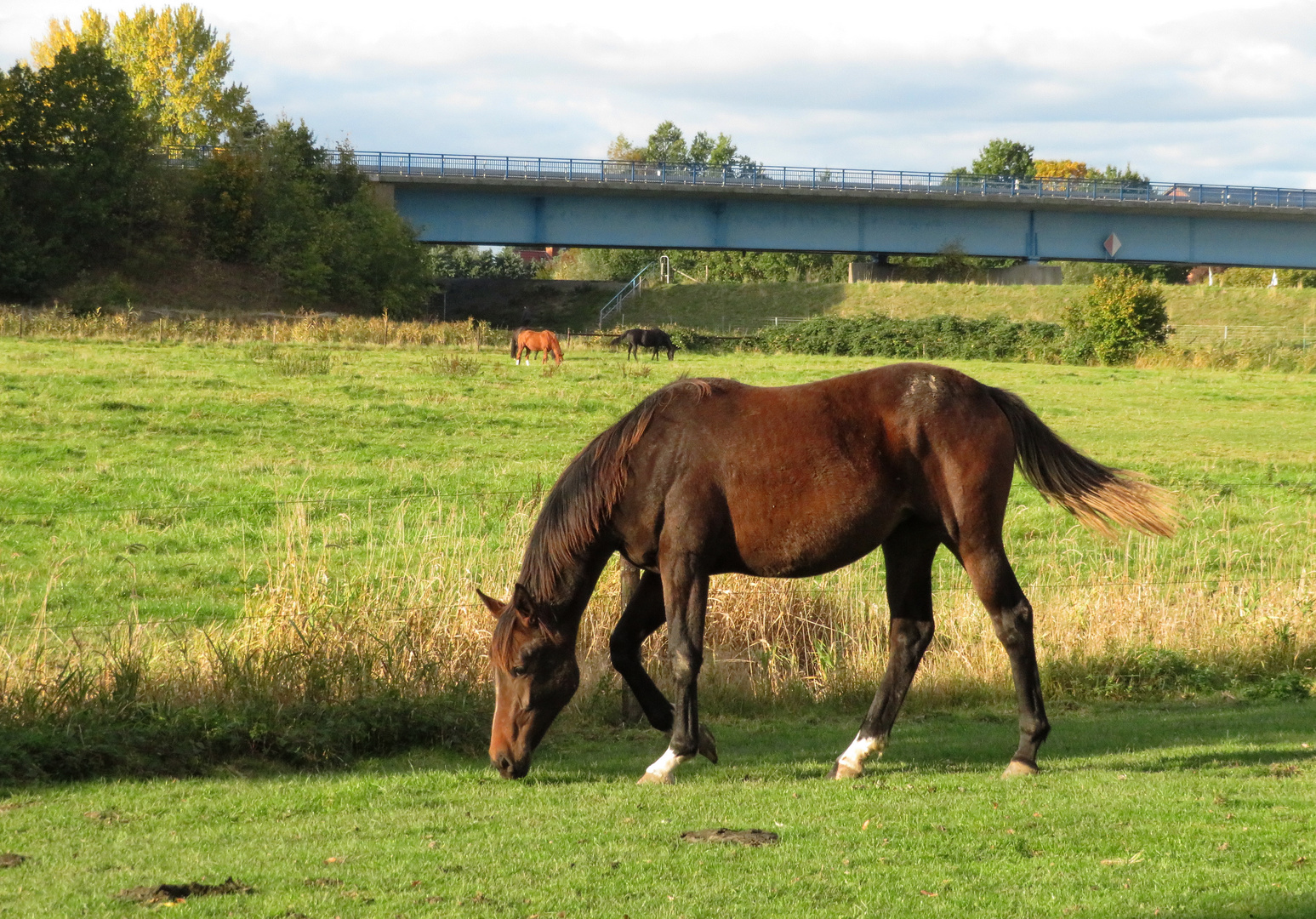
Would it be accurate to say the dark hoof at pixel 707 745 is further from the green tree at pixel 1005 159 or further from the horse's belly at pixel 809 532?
the green tree at pixel 1005 159

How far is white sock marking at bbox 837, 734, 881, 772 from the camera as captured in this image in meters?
7.02

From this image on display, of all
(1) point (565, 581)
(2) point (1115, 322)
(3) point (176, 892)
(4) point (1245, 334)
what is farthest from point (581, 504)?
(4) point (1245, 334)

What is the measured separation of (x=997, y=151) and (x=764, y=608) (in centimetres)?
10105

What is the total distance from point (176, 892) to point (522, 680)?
242cm

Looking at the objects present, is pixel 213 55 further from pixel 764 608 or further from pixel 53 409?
pixel 764 608

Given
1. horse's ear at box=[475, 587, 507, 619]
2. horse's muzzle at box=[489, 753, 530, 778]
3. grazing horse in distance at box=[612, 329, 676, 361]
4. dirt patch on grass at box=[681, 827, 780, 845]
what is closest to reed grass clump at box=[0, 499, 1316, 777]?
horse's muzzle at box=[489, 753, 530, 778]

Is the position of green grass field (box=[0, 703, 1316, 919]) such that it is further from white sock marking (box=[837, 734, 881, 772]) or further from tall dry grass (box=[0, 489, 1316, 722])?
tall dry grass (box=[0, 489, 1316, 722])

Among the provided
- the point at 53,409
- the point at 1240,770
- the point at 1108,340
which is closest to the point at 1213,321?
the point at 1108,340

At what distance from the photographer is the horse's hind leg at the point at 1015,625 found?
7.00 meters

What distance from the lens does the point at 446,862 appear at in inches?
207

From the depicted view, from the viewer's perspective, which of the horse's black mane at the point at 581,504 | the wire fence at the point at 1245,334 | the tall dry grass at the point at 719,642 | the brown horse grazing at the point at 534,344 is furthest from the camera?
the wire fence at the point at 1245,334

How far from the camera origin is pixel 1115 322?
44.8 m

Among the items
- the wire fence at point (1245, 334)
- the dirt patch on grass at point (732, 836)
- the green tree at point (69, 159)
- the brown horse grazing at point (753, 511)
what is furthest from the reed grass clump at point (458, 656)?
the green tree at point (69, 159)

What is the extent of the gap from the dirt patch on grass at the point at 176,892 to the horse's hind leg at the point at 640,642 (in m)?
2.92
